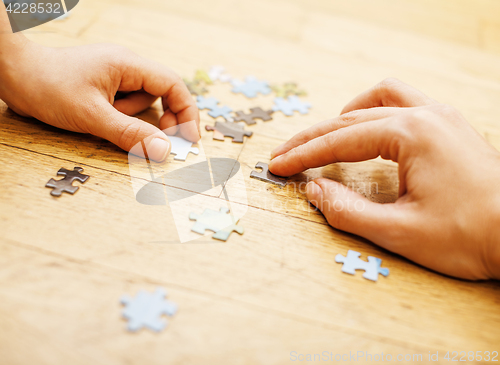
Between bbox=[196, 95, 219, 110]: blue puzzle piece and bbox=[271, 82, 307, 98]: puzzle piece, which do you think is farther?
bbox=[271, 82, 307, 98]: puzzle piece

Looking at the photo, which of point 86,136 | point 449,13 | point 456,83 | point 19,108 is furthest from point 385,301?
point 449,13

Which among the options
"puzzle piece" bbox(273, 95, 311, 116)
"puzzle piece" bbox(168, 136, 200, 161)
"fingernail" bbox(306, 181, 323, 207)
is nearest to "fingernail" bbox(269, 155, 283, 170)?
"fingernail" bbox(306, 181, 323, 207)

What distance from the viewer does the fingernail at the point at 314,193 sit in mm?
1150

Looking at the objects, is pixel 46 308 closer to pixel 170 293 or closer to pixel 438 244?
pixel 170 293

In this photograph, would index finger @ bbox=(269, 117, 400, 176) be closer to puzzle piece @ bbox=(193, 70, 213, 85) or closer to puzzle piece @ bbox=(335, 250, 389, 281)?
puzzle piece @ bbox=(335, 250, 389, 281)

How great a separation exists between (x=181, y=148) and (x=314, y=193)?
1.56ft

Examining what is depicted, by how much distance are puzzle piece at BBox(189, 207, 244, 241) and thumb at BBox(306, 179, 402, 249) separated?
10.4 inches

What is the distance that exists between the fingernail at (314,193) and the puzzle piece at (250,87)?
0.57m

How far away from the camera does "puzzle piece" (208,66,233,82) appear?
1.63 metres

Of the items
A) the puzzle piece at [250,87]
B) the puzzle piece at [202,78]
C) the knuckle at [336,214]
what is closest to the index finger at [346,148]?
the knuckle at [336,214]

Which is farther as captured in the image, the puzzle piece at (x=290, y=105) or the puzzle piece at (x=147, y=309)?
the puzzle piece at (x=290, y=105)

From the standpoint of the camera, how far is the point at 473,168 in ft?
3.21

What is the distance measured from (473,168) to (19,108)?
1.36 meters

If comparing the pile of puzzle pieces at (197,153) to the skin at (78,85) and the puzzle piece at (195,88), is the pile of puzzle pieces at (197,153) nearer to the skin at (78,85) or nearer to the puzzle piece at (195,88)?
the puzzle piece at (195,88)
